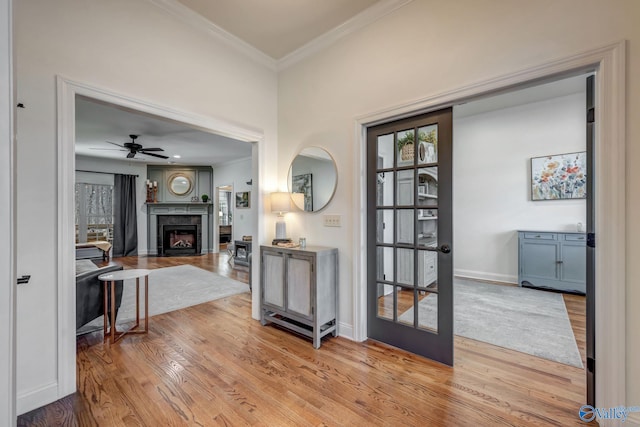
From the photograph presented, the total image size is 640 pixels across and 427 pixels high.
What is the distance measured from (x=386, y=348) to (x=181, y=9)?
3.49 metres

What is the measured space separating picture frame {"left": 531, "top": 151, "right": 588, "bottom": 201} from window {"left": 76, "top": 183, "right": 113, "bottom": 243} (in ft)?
32.1

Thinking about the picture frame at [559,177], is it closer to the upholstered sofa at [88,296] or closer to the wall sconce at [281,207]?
the wall sconce at [281,207]

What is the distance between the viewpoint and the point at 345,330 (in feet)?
8.45

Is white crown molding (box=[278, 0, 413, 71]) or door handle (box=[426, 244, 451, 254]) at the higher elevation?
white crown molding (box=[278, 0, 413, 71])

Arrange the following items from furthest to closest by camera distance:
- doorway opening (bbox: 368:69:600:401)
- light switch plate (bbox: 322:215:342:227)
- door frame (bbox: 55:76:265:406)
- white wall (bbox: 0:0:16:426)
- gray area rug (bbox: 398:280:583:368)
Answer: doorway opening (bbox: 368:69:600:401) → light switch plate (bbox: 322:215:342:227) → gray area rug (bbox: 398:280:583:368) → door frame (bbox: 55:76:265:406) → white wall (bbox: 0:0:16:426)

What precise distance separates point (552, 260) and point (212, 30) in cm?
529

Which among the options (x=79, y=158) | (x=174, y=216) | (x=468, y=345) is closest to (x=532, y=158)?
(x=468, y=345)

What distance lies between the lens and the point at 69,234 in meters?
1.78

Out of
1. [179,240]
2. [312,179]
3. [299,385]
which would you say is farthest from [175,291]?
[179,240]


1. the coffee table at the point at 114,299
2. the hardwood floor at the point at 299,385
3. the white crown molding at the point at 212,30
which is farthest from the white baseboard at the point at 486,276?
the coffee table at the point at 114,299

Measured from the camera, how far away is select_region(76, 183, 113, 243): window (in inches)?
275

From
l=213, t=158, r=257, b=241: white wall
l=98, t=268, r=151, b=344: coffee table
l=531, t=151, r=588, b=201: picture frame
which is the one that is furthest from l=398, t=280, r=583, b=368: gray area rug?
l=213, t=158, r=257, b=241: white wall

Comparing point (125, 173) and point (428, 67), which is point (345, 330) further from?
point (125, 173)

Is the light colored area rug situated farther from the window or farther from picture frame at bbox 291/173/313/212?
the window
